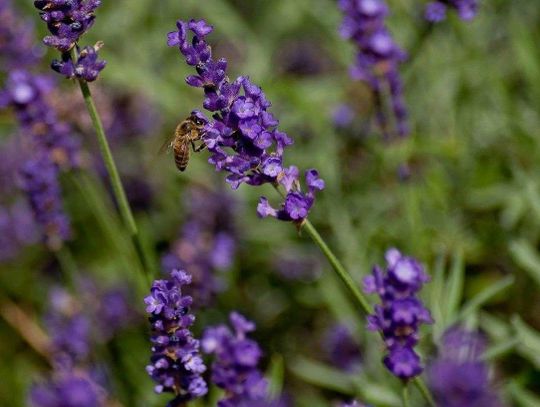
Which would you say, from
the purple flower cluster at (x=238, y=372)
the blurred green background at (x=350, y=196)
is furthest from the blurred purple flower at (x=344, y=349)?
the purple flower cluster at (x=238, y=372)

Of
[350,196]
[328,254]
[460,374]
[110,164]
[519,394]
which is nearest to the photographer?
[328,254]

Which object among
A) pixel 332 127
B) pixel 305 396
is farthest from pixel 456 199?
pixel 305 396

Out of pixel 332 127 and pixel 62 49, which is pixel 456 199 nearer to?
pixel 332 127

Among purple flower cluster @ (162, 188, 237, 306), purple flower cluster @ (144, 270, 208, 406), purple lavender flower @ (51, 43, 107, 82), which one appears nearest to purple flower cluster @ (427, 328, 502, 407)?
purple flower cluster @ (144, 270, 208, 406)

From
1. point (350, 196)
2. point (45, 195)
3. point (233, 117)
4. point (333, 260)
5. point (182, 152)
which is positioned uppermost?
point (350, 196)

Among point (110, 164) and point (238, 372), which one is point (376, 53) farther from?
point (238, 372)

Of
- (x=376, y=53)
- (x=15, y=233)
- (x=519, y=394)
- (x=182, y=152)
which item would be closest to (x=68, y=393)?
(x=182, y=152)
